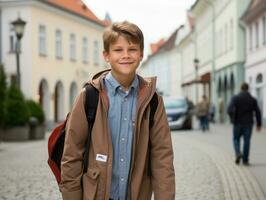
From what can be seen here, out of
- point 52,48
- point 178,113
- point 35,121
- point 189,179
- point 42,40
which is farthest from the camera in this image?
point 52,48

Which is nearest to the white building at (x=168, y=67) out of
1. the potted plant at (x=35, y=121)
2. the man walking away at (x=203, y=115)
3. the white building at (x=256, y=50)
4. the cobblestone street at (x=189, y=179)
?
the white building at (x=256, y=50)

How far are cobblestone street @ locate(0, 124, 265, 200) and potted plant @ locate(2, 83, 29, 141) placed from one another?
797 cm

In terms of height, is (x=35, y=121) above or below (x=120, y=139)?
below

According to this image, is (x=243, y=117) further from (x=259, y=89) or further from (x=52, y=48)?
(x=52, y=48)

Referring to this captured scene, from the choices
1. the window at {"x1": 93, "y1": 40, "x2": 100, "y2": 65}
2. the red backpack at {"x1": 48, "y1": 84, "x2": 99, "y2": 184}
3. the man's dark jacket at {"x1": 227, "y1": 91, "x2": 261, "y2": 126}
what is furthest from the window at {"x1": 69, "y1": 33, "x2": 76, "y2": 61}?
the red backpack at {"x1": 48, "y1": 84, "x2": 99, "y2": 184}

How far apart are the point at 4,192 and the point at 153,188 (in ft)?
20.5

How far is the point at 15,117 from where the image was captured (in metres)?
25.1

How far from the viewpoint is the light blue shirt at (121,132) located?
375 cm

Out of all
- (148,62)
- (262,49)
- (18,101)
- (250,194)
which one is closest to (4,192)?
(250,194)

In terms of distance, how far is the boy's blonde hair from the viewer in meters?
3.76

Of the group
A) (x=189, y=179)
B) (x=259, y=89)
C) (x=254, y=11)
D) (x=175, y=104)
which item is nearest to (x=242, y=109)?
(x=189, y=179)

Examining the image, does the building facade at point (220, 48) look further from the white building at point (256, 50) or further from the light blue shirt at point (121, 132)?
the light blue shirt at point (121, 132)

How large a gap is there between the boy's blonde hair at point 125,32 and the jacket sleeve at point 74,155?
0.36 metres

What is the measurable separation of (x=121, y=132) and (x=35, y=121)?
73.5ft
